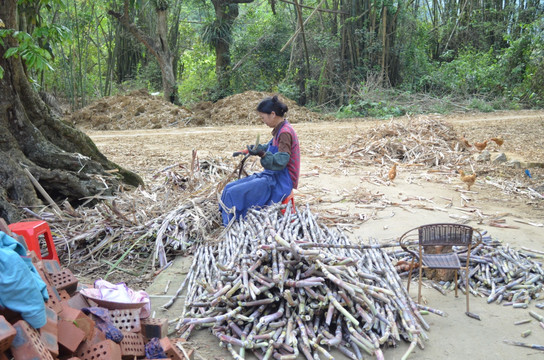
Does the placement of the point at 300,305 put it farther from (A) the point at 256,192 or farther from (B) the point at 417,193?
(B) the point at 417,193

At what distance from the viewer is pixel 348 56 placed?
17594 millimetres

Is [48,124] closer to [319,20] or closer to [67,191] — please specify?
[67,191]

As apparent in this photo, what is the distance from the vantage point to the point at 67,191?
17.6 ft

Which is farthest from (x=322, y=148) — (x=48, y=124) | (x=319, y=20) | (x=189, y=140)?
(x=319, y=20)

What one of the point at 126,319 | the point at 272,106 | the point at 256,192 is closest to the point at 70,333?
the point at 126,319

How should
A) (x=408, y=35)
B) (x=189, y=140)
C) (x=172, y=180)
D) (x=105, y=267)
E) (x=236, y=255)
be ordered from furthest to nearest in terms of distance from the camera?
(x=408, y=35) < (x=189, y=140) < (x=172, y=180) < (x=105, y=267) < (x=236, y=255)

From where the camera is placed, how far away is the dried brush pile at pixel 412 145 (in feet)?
28.5

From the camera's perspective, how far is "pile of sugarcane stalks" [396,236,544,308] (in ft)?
11.5

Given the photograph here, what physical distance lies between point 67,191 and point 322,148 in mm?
5617

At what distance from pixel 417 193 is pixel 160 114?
32.0ft

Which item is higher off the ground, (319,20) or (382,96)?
(319,20)

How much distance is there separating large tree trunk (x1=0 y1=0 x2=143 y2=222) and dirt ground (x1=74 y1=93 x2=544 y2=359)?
1540 millimetres

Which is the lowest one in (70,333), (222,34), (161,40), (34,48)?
(70,333)

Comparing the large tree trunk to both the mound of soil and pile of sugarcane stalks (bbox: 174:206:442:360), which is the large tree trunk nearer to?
pile of sugarcane stalks (bbox: 174:206:442:360)
